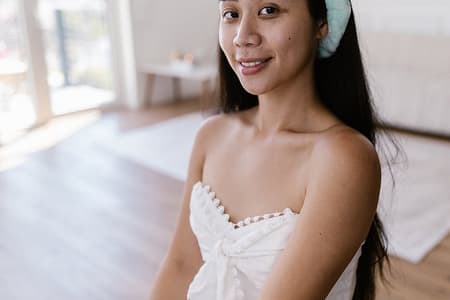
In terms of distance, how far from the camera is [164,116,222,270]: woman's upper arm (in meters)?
0.98

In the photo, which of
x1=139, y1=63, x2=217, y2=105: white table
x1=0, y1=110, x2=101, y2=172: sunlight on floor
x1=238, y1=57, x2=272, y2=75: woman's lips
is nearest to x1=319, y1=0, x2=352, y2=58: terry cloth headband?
x1=238, y1=57, x2=272, y2=75: woman's lips

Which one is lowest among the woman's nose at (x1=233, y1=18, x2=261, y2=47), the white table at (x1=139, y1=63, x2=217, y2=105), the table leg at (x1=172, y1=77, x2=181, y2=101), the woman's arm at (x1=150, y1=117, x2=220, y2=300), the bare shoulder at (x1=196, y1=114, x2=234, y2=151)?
the table leg at (x1=172, y1=77, x2=181, y2=101)

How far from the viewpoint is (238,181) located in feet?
2.85

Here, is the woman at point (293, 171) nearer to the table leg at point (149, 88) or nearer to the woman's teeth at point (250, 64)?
the woman's teeth at point (250, 64)

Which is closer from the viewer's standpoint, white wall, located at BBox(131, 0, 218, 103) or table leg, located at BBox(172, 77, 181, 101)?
white wall, located at BBox(131, 0, 218, 103)

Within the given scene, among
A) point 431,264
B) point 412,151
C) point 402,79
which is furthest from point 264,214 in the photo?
point 402,79

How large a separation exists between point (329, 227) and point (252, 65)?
265mm

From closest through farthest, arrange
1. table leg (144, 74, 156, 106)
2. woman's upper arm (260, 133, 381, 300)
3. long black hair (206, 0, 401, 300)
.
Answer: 1. woman's upper arm (260, 133, 381, 300)
2. long black hair (206, 0, 401, 300)
3. table leg (144, 74, 156, 106)

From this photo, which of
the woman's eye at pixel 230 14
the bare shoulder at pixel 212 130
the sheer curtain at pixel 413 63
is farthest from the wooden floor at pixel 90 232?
the sheer curtain at pixel 413 63

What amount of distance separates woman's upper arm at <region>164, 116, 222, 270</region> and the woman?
0.04 meters

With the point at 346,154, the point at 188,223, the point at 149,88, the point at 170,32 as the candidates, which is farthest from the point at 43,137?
the point at 346,154

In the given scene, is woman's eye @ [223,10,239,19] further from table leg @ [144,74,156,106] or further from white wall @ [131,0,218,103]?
table leg @ [144,74,156,106]

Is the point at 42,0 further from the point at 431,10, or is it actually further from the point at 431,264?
the point at 431,264

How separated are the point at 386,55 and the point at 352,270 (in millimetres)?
3467
